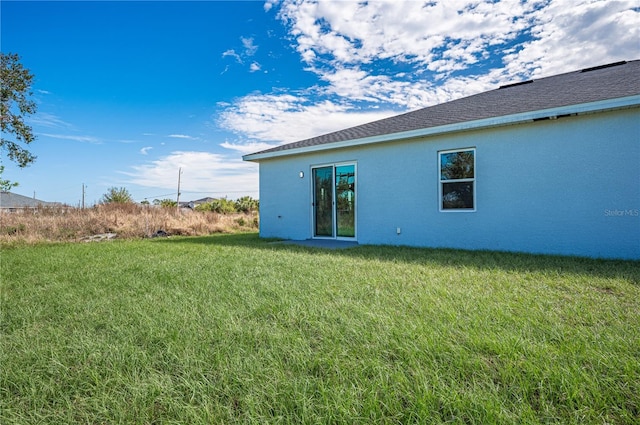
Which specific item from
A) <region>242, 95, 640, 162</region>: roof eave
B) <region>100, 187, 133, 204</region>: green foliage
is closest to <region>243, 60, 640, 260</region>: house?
<region>242, 95, 640, 162</region>: roof eave

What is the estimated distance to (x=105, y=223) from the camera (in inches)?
486

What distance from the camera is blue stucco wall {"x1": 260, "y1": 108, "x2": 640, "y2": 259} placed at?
5.60 metres

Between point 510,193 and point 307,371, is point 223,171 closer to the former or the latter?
point 510,193

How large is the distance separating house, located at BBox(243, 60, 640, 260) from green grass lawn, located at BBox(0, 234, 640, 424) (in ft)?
6.85

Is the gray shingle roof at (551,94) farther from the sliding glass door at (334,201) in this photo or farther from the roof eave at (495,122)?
the sliding glass door at (334,201)

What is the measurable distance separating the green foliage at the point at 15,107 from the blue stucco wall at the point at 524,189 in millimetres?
13985

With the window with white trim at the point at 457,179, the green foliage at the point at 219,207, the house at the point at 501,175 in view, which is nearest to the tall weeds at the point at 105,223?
the green foliage at the point at 219,207

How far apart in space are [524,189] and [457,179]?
132 cm

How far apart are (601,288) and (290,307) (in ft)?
11.4

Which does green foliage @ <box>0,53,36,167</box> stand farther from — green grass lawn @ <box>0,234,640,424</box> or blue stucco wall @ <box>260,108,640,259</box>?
blue stucco wall @ <box>260,108,640,259</box>

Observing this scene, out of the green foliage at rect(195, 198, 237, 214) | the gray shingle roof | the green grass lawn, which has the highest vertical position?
the gray shingle roof

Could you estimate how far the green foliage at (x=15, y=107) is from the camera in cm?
1329

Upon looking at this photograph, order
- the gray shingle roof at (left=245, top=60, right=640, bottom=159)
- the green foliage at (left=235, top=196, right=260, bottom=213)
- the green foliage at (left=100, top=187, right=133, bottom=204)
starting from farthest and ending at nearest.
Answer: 1. the green foliage at (left=235, top=196, right=260, bottom=213)
2. the green foliage at (left=100, top=187, right=133, bottom=204)
3. the gray shingle roof at (left=245, top=60, right=640, bottom=159)

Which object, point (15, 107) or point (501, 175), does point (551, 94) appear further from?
point (15, 107)
